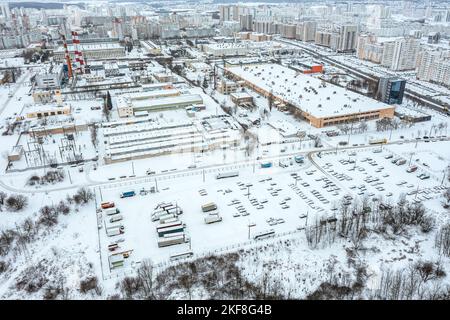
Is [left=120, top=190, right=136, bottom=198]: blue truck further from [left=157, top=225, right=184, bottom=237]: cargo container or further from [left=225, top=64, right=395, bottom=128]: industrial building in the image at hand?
[left=225, top=64, right=395, bottom=128]: industrial building

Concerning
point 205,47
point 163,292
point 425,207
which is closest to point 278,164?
point 425,207

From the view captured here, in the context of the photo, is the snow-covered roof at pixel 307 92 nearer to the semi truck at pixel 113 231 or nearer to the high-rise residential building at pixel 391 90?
the high-rise residential building at pixel 391 90

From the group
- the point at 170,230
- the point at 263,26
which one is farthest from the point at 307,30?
the point at 170,230

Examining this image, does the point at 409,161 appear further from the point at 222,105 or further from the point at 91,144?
the point at 91,144

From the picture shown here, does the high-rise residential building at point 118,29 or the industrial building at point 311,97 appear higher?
the high-rise residential building at point 118,29

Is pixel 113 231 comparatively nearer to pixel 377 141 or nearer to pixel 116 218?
pixel 116 218

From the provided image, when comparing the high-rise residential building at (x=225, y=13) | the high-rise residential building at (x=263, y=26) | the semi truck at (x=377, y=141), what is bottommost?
the semi truck at (x=377, y=141)

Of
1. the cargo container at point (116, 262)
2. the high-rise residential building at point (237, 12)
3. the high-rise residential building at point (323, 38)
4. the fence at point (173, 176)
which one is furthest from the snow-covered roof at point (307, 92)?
the high-rise residential building at point (237, 12)
